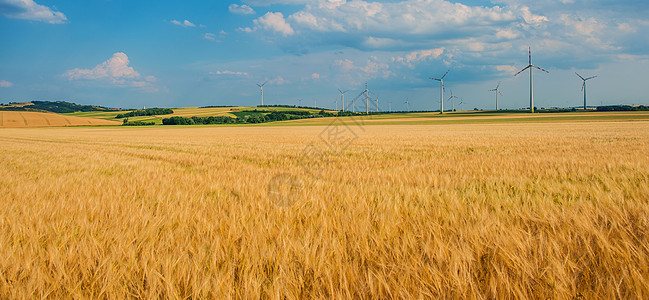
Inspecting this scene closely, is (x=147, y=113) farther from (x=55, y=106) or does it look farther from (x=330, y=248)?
(x=330, y=248)

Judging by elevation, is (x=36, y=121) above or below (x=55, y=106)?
below

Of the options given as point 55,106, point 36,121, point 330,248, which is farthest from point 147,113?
point 330,248

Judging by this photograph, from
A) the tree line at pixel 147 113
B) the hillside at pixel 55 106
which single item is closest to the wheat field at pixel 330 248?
the tree line at pixel 147 113

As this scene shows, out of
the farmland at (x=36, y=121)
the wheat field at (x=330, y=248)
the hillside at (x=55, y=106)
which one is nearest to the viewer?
the wheat field at (x=330, y=248)

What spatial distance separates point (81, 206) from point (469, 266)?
11.7 ft

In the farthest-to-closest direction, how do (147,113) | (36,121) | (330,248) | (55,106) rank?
(55,106) < (147,113) < (36,121) < (330,248)

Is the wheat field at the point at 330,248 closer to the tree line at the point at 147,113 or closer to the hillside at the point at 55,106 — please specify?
the tree line at the point at 147,113

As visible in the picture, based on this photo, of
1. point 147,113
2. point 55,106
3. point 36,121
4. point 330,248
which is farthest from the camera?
point 55,106

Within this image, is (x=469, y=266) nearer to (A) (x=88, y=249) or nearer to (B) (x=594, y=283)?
(B) (x=594, y=283)

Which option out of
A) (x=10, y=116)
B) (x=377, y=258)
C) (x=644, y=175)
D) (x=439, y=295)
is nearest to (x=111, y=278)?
(x=377, y=258)

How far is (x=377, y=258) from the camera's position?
200 cm

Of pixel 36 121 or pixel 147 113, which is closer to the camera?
pixel 36 121

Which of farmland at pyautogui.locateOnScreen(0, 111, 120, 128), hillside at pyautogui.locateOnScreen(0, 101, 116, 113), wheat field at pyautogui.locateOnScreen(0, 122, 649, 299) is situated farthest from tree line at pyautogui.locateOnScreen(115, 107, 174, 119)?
wheat field at pyautogui.locateOnScreen(0, 122, 649, 299)

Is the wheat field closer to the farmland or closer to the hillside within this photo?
the farmland
